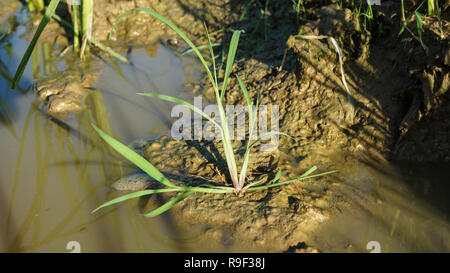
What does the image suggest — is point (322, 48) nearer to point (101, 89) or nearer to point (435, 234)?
point (435, 234)

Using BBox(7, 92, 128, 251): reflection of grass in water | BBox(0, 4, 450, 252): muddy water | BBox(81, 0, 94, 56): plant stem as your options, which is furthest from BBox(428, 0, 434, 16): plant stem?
BBox(81, 0, 94, 56): plant stem

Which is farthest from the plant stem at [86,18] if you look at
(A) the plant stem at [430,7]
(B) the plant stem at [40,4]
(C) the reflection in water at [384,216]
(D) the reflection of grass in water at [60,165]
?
(A) the plant stem at [430,7]

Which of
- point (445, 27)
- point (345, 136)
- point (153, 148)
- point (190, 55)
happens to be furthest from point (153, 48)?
point (445, 27)

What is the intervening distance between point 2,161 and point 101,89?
84cm

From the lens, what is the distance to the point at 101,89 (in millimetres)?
2523

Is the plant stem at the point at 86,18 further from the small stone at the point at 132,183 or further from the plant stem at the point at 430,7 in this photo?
the plant stem at the point at 430,7

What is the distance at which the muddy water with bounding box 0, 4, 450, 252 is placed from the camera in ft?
4.78

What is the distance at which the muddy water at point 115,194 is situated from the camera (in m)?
1.46

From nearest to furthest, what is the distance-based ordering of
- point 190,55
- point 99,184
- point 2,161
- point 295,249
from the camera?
1. point 295,249
2. point 99,184
3. point 2,161
4. point 190,55

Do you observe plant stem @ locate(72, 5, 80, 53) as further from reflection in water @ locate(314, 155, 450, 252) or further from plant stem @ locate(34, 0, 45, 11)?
reflection in water @ locate(314, 155, 450, 252)

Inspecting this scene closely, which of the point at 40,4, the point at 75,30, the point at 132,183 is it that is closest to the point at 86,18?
the point at 75,30

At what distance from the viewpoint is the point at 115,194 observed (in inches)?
66.4

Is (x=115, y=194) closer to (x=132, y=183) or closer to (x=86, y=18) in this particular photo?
(x=132, y=183)

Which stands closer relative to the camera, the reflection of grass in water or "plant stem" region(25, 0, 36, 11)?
the reflection of grass in water
